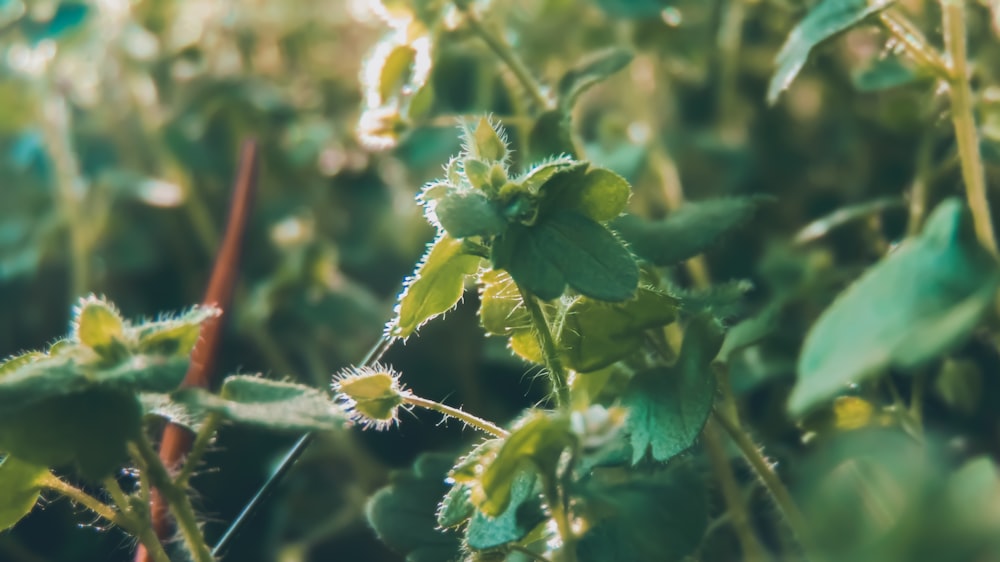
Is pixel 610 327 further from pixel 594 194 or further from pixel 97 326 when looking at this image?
pixel 97 326

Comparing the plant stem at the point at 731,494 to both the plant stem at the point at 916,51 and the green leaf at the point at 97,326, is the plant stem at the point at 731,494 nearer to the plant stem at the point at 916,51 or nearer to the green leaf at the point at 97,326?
the plant stem at the point at 916,51

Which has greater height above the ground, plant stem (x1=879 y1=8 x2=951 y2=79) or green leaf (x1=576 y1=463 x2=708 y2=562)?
plant stem (x1=879 y1=8 x2=951 y2=79)

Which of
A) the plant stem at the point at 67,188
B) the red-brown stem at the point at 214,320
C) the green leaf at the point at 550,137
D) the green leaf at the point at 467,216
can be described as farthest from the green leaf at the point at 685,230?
the plant stem at the point at 67,188

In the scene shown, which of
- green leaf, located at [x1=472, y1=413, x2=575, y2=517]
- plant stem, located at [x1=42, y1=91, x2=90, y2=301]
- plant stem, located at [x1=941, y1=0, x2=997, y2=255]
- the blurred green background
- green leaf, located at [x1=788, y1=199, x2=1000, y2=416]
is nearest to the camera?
green leaf, located at [x1=788, y1=199, x2=1000, y2=416]

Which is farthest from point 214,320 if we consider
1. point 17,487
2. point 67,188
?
point 67,188

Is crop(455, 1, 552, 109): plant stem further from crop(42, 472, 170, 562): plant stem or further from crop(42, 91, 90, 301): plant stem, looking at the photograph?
crop(42, 91, 90, 301): plant stem

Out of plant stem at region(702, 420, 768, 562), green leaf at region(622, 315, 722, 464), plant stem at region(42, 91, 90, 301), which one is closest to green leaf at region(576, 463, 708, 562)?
green leaf at region(622, 315, 722, 464)
